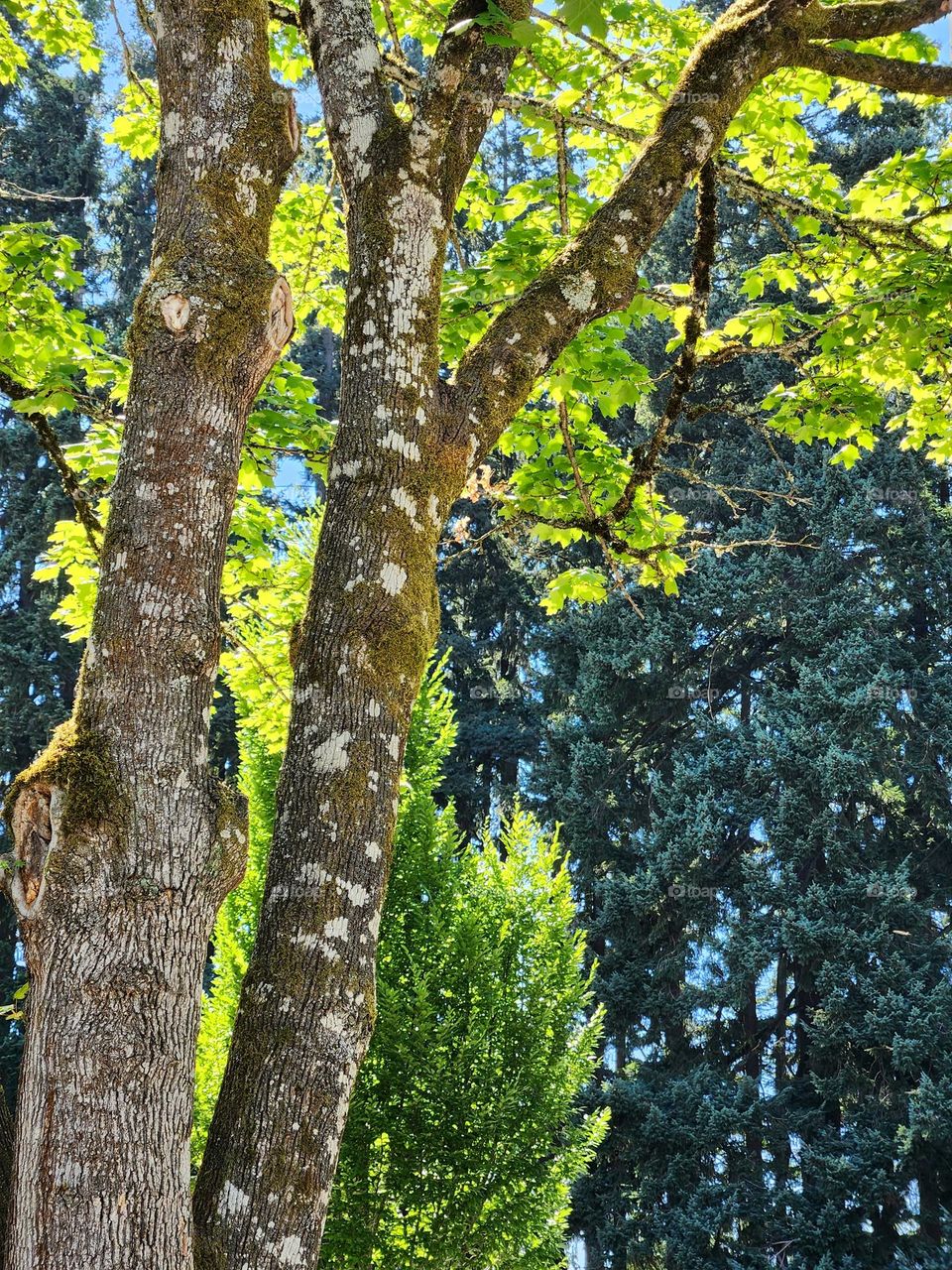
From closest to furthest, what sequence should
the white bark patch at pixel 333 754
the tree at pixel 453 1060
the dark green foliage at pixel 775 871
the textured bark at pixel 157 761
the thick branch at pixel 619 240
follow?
the textured bark at pixel 157 761
the white bark patch at pixel 333 754
the thick branch at pixel 619 240
the tree at pixel 453 1060
the dark green foliage at pixel 775 871

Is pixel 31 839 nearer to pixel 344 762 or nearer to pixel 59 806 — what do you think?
pixel 59 806

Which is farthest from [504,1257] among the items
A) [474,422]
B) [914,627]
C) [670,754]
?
[914,627]

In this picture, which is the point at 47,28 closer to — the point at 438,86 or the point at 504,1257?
the point at 438,86

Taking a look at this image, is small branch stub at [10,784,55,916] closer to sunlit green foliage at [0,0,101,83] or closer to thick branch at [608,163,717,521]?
thick branch at [608,163,717,521]

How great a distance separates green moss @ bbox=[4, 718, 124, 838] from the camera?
1574 millimetres

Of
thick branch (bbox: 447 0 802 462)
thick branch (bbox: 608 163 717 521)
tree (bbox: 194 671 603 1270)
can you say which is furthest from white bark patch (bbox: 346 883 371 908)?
→ tree (bbox: 194 671 603 1270)

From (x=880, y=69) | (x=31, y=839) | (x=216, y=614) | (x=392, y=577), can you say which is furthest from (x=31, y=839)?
(x=880, y=69)

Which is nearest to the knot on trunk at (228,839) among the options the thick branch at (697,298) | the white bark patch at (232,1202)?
the white bark patch at (232,1202)

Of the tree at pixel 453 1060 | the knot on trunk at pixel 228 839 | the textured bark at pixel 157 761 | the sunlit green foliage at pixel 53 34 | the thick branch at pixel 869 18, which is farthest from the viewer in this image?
the tree at pixel 453 1060

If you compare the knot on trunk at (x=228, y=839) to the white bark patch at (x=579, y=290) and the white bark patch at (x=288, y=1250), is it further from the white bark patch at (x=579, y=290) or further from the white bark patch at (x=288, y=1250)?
the white bark patch at (x=579, y=290)

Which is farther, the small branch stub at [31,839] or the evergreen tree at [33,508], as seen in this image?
the evergreen tree at [33,508]

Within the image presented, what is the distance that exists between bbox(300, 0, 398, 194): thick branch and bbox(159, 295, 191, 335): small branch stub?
23.2 inches

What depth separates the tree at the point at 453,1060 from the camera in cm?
909

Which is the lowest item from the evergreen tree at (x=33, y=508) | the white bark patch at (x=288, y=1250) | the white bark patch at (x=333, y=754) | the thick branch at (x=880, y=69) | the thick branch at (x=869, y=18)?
the white bark patch at (x=288, y=1250)
